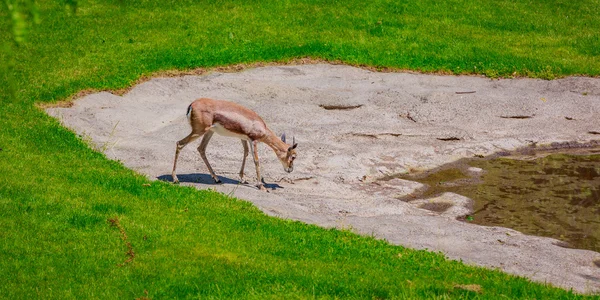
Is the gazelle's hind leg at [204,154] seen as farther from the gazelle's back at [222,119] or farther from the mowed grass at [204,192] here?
the mowed grass at [204,192]

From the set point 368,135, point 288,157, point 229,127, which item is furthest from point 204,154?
point 368,135

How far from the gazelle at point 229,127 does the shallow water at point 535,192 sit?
327 centimetres

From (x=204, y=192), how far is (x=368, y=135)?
6355 mm

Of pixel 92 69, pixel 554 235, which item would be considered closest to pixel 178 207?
pixel 554 235

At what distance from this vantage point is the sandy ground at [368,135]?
15.6 meters

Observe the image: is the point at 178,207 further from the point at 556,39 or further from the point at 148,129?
the point at 556,39

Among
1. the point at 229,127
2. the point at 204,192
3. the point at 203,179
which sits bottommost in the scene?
the point at 203,179

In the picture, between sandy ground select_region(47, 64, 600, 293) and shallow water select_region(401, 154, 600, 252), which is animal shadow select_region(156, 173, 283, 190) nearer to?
sandy ground select_region(47, 64, 600, 293)

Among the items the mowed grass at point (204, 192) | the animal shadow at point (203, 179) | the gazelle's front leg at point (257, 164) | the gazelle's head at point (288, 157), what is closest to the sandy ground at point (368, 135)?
the animal shadow at point (203, 179)

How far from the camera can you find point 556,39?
96.4ft

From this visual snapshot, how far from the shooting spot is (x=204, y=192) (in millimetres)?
16688

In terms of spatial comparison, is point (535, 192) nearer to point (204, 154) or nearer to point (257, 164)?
point (257, 164)

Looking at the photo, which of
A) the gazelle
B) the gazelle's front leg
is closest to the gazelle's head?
the gazelle

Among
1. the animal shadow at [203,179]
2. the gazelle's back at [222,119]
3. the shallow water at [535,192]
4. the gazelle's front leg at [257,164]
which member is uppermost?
the gazelle's back at [222,119]
